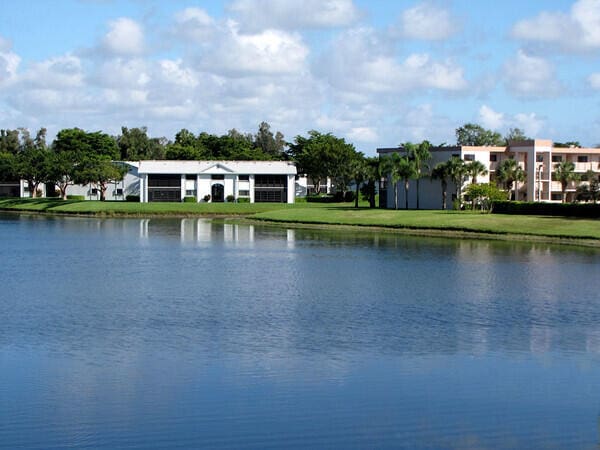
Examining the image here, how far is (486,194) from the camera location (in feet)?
311

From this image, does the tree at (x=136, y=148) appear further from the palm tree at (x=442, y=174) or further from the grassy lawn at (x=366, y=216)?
the palm tree at (x=442, y=174)

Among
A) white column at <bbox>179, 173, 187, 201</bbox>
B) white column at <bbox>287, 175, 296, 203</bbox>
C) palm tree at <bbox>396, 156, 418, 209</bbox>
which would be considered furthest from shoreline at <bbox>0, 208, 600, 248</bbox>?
white column at <bbox>287, 175, 296, 203</bbox>

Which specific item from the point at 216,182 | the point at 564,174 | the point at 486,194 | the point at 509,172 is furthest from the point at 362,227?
the point at 216,182

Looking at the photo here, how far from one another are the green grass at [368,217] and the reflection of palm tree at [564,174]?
64.1 feet

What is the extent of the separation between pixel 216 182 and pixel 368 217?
5041 centimetres

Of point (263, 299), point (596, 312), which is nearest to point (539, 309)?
point (596, 312)

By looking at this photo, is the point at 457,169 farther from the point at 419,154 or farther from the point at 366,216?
the point at 366,216

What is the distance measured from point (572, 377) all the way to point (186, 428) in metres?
10.0

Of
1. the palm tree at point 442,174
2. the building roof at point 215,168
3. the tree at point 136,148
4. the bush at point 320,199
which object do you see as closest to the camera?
the palm tree at point 442,174

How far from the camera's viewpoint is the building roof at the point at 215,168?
138m

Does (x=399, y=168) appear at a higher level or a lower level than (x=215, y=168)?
lower

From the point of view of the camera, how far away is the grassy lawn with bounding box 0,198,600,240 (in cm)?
7600

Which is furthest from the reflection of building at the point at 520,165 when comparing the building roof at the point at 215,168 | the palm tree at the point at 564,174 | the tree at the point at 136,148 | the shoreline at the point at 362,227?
the tree at the point at 136,148

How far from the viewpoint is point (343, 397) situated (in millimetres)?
19875
